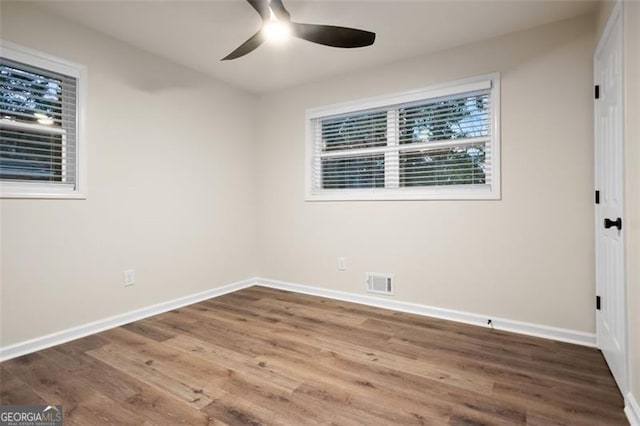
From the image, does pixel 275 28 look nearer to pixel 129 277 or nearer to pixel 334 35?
pixel 334 35

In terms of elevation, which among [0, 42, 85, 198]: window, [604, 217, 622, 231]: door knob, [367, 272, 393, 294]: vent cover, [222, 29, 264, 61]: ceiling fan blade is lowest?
[367, 272, 393, 294]: vent cover

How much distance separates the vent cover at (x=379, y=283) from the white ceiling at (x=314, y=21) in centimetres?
217

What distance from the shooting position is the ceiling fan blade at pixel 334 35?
2018mm

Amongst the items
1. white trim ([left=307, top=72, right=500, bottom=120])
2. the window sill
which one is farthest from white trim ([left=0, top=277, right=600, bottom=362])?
white trim ([left=307, top=72, right=500, bottom=120])

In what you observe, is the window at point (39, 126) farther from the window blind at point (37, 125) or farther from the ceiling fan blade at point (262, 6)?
the ceiling fan blade at point (262, 6)

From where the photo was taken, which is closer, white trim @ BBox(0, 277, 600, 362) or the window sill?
white trim @ BBox(0, 277, 600, 362)

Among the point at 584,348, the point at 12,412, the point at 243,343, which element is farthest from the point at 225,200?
the point at 584,348

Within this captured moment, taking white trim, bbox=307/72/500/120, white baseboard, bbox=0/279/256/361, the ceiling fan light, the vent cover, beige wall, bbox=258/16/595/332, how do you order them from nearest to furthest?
the ceiling fan light
white baseboard, bbox=0/279/256/361
beige wall, bbox=258/16/595/332
white trim, bbox=307/72/500/120
the vent cover

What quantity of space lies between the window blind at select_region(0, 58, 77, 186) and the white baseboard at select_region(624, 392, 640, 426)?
3.76 metres

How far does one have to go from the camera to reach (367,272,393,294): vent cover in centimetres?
324

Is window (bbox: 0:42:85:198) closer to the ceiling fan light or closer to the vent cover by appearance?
the ceiling fan light

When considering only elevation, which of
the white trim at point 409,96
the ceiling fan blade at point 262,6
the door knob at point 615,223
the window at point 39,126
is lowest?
the door knob at point 615,223

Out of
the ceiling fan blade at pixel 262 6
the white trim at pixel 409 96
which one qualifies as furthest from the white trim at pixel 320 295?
the ceiling fan blade at pixel 262 6

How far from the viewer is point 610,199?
1969 millimetres
